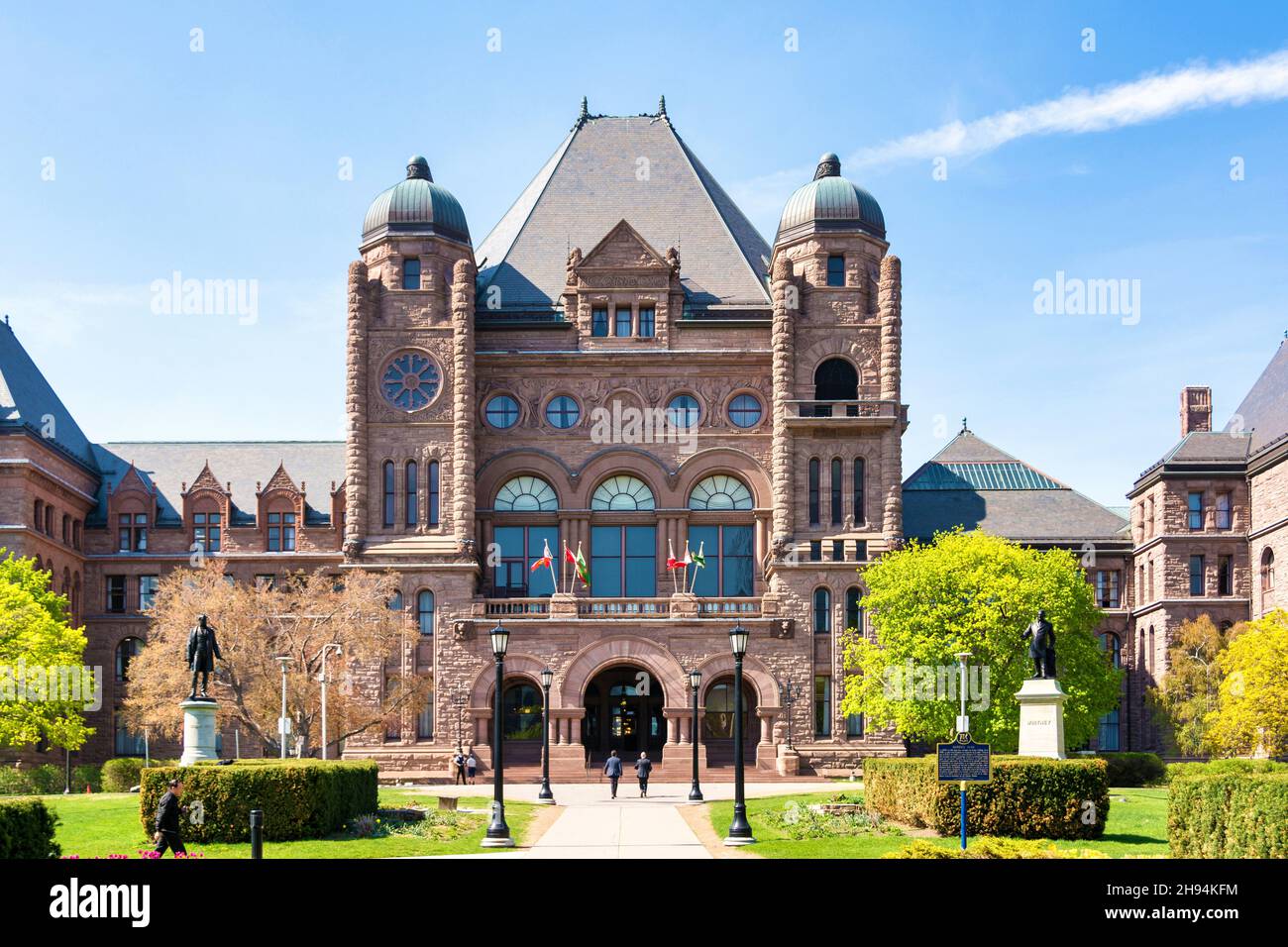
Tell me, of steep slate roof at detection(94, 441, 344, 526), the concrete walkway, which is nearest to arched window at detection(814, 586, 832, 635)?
the concrete walkway

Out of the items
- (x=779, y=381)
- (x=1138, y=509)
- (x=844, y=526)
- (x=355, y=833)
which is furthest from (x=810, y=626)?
(x=355, y=833)

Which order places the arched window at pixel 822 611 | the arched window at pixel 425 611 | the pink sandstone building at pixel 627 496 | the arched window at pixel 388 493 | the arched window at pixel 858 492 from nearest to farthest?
the pink sandstone building at pixel 627 496 < the arched window at pixel 822 611 < the arched window at pixel 425 611 < the arched window at pixel 858 492 < the arched window at pixel 388 493

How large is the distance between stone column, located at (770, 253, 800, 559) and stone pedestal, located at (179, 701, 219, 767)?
35754 mm

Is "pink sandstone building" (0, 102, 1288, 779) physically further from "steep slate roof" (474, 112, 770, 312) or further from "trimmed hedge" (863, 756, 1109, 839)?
"trimmed hedge" (863, 756, 1109, 839)

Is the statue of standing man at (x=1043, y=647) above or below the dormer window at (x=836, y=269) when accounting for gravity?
below

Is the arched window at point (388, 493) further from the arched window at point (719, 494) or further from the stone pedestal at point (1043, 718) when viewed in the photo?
the stone pedestal at point (1043, 718)

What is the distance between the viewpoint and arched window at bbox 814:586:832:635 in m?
68.8

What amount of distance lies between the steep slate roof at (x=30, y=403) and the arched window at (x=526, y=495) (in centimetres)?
2190

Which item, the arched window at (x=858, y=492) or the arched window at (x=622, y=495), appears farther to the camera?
the arched window at (x=622, y=495)

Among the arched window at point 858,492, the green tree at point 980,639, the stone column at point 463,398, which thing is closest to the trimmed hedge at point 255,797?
the green tree at point 980,639

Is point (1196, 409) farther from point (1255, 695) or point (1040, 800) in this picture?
point (1040, 800)

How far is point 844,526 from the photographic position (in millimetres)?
70125

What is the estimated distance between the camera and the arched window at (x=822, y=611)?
6881 centimetres
